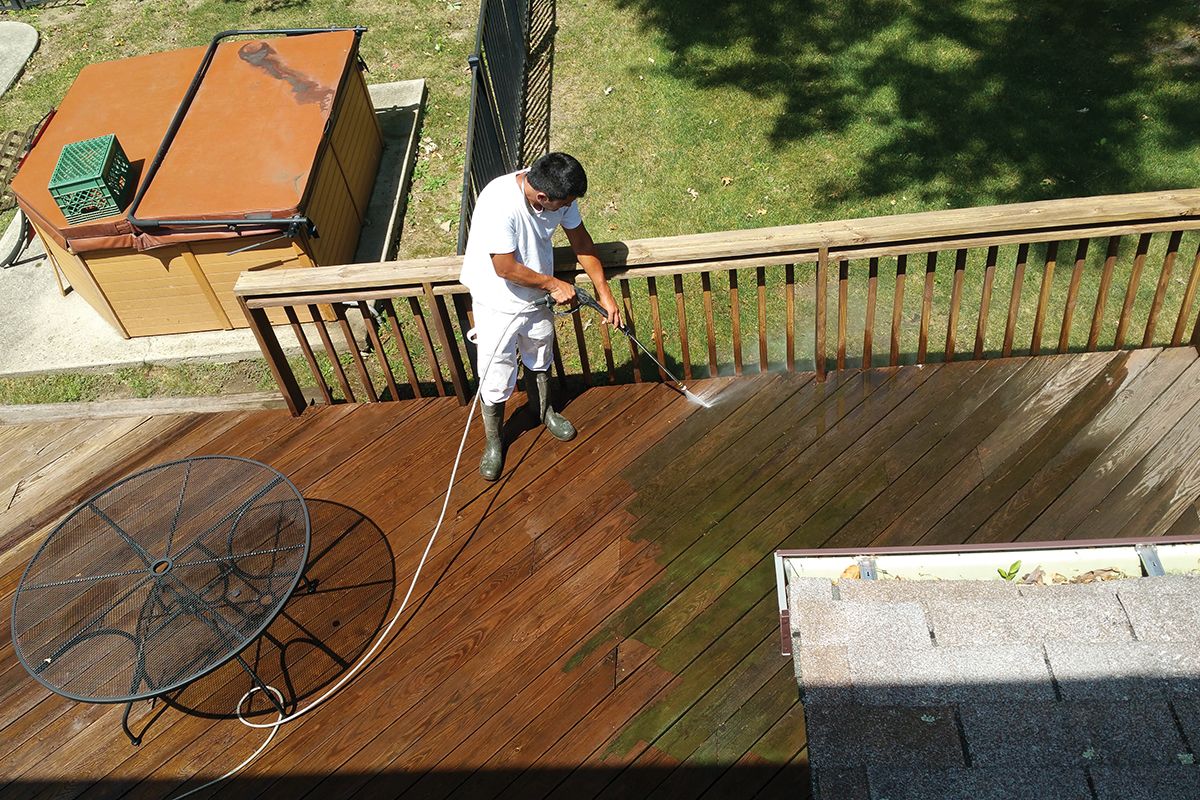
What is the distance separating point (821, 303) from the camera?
4.25 metres

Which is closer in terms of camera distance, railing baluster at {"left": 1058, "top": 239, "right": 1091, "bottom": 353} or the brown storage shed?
railing baluster at {"left": 1058, "top": 239, "right": 1091, "bottom": 353}

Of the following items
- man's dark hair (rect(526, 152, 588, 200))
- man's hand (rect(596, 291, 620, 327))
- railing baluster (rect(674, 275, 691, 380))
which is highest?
man's dark hair (rect(526, 152, 588, 200))

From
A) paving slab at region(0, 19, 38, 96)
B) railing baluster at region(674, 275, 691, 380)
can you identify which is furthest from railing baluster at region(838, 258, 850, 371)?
paving slab at region(0, 19, 38, 96)

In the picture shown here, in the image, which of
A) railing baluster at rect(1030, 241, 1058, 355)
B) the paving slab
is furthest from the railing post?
Answer: the paving slab

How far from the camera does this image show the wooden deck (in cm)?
340

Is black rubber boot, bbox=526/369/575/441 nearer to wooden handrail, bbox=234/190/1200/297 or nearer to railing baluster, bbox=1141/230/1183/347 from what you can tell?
wooden handrail, bbox=234/190/1200/297

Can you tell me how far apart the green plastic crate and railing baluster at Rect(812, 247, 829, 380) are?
4.50 metres

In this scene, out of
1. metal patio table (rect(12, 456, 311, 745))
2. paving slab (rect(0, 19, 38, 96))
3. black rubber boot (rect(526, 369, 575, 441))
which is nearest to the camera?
A: metal patio table (rect(12, 456, 311, 745))

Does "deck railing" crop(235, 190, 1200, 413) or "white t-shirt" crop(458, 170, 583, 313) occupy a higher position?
"white t-shirt" crop(458, 170, 583, 313)

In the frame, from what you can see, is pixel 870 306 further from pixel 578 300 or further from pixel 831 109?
pixel 831 109

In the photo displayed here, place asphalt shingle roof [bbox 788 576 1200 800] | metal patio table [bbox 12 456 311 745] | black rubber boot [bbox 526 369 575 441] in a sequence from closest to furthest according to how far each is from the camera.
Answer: asphalt shingle roof [bbox 788 576 1200 800] < metal patio table [bbox 12 456 311 745] < black rubber boot [bbox 526 369 575 441]

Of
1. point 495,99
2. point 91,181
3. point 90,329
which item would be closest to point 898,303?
point 495,99

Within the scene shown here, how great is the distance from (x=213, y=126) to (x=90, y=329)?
1.72 m

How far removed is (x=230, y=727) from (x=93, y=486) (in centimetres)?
172
